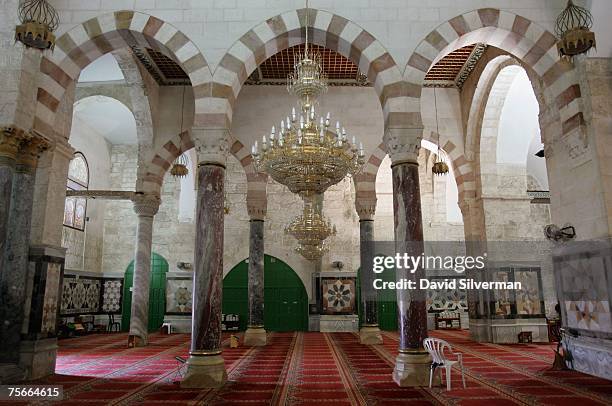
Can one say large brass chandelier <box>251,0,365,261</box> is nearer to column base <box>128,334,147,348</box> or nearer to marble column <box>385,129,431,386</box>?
marble column <box>385,129,431,386</box>

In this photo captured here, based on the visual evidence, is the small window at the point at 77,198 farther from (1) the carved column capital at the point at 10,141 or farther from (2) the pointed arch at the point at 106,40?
(1) the carved column capital at the point at 10,141

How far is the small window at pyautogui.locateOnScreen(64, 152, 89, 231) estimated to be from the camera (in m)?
11.9

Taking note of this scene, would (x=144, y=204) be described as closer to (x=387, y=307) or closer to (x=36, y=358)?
(x=36, y=358)

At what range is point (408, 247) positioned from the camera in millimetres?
5156

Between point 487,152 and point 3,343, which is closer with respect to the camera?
point 3,343

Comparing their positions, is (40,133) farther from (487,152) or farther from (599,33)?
(487,152)

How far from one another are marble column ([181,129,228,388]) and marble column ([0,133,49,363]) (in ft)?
6.08

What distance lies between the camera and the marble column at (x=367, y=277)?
931cm

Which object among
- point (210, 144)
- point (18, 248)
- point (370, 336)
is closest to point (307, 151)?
point (210, 144)

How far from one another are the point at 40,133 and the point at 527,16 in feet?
20.1

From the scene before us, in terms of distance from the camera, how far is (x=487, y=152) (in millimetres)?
9109

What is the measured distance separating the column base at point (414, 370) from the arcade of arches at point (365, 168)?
2 cm

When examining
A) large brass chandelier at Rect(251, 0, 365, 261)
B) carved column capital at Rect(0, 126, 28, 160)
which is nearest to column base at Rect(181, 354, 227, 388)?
large brass chandelier at Rect(251, 0, 365, 261)

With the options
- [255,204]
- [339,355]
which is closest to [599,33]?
[339,355]
